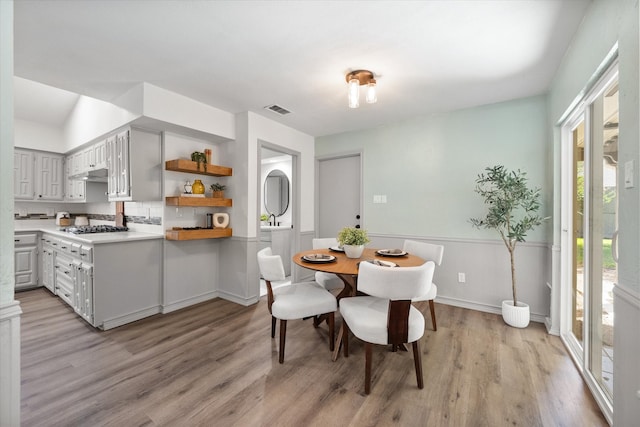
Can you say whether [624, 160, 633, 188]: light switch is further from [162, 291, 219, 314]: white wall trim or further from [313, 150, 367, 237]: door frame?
[162, 291, 219, 314]: white wall trim

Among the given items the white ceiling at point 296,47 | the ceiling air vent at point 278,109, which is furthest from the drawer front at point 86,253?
the ceiling air vent at point 278,109

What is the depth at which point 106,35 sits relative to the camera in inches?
78.5

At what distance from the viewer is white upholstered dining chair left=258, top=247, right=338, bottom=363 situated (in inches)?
83.4

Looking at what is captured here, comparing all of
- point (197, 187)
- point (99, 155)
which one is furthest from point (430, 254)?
point (99, 155)

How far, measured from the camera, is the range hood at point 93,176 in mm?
3759

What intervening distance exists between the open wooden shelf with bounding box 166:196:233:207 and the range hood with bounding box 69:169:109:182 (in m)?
1.28

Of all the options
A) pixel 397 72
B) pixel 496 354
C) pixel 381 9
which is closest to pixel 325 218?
pixel 397 72

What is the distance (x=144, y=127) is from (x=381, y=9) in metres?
2.77

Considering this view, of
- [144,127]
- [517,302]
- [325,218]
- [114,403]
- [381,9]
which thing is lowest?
[114,403]

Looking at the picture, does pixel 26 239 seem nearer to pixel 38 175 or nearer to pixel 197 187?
pixel 38 175

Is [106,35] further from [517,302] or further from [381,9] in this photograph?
[517,302]

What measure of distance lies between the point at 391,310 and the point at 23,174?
232 inches

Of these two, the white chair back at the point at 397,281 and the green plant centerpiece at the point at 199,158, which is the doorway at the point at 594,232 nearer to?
the white chair back at the point at 397,281

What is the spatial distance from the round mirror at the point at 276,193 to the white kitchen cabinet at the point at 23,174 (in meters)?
3.78
